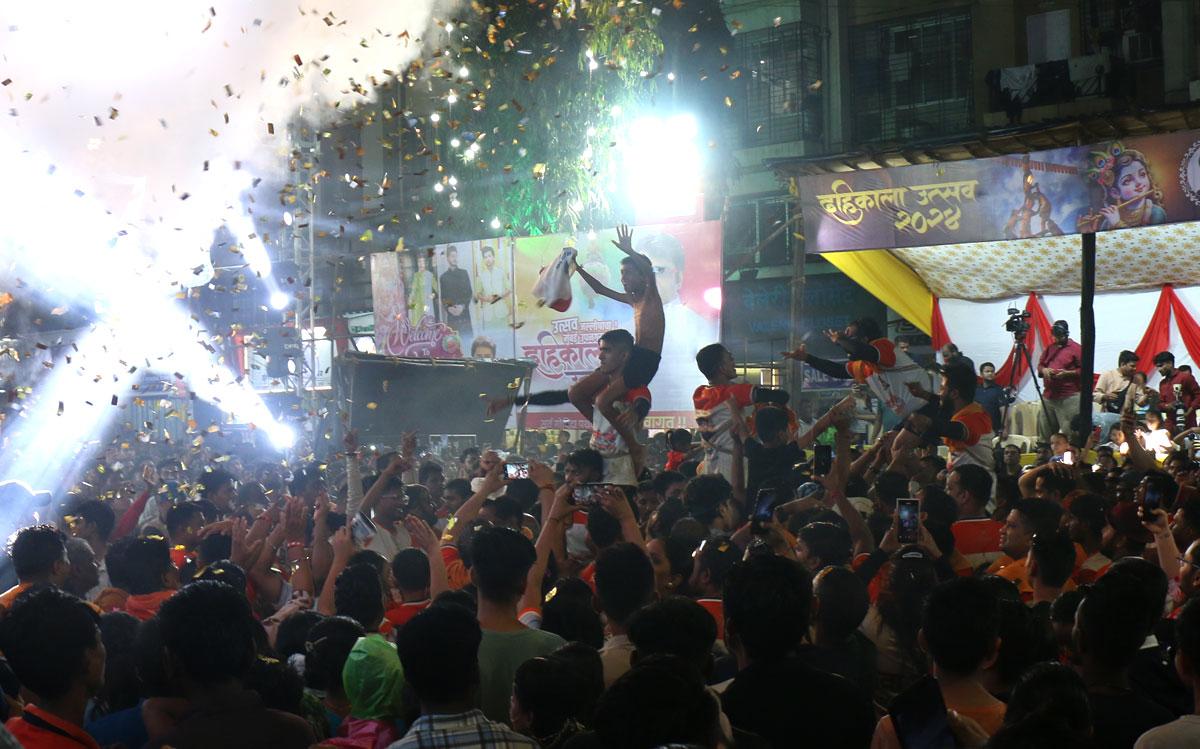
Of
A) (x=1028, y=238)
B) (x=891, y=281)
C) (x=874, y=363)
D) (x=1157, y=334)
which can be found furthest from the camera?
(x=891, y=281)

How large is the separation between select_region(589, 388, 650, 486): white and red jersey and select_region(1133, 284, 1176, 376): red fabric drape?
8.62 m

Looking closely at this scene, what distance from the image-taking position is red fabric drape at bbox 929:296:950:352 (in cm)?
1755

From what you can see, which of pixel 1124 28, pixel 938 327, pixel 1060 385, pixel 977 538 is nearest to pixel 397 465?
pixel 977 538

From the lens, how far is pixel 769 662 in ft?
11.9

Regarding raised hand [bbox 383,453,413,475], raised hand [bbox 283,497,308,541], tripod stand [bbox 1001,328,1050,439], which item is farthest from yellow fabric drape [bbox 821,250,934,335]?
raised hand [bbox 283,497,308,541]

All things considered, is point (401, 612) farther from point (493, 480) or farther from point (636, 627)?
point (636, 627)

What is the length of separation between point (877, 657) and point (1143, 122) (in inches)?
361

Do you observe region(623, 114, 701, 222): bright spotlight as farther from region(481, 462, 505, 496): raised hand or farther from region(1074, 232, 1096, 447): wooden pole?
region(481, 462, 505, 496): raised hand

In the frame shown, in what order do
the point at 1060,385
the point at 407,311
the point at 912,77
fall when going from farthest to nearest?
the point at 912,77
the point at 407,311
the point at 1060,385

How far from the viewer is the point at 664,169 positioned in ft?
60.4

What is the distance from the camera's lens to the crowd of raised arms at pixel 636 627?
3.35 m

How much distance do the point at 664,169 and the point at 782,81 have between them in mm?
5825

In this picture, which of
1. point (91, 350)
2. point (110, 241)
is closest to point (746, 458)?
point (110, 241)

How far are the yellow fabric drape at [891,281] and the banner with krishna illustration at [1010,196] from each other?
287 cm
